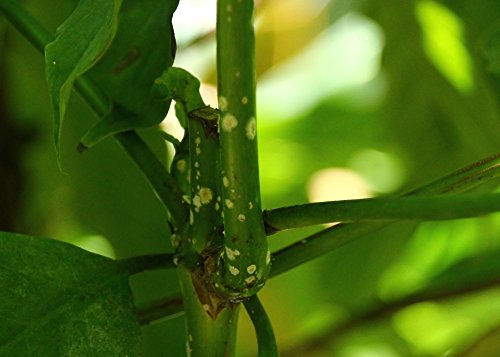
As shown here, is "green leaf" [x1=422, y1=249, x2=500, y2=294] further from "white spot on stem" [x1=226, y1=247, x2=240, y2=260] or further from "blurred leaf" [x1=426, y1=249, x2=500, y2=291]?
"white spot on stem" [x1=226, y1=247, x2=240, y2=260]

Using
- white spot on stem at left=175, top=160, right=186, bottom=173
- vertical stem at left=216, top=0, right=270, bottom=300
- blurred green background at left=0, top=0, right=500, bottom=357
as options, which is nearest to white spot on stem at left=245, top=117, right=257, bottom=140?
vertical stem at left=216, top=0, right=270, bottom=300

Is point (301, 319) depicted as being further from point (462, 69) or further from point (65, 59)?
point (65, 59)

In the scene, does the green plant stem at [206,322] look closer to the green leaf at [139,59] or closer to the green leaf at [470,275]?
the green leaf at [139,59]

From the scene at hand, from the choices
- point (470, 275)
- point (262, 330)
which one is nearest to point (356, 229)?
point (262, 330)

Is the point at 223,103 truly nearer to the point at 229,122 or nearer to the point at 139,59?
the point at 229,122

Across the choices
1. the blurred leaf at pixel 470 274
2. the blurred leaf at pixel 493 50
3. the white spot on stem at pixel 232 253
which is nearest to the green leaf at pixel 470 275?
the blurred leaf at pixel 470 274

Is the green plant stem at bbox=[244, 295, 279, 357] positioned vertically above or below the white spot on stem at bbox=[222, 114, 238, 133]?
below

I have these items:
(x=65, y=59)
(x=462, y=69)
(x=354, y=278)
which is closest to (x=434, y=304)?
(x=354, y=278)
